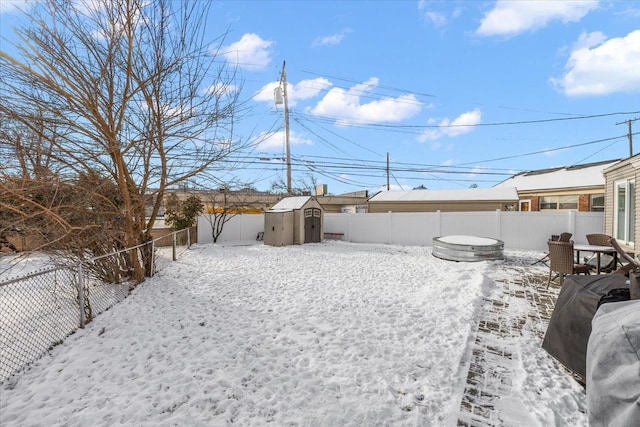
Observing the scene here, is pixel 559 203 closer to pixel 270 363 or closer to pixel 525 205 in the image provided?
pixel 525 205

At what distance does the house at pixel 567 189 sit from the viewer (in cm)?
1608

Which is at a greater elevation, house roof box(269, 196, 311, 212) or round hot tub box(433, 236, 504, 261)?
A: house roof box(269, 196, 311, 212)

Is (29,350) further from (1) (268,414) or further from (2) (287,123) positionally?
(2) (287,123)

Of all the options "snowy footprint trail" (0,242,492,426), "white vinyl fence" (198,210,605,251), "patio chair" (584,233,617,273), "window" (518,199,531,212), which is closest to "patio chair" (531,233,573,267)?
"patio chair" (584,233,617,273)

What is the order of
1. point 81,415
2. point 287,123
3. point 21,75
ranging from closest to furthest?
point 81,415
point 21,75
point 287,123

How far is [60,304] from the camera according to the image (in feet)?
17.8

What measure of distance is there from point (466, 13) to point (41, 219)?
11004 mm

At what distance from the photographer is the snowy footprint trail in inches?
96.2

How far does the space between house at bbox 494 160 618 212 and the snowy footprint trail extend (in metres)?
15.3

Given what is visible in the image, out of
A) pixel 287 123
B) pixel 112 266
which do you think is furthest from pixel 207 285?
pixel 287 123

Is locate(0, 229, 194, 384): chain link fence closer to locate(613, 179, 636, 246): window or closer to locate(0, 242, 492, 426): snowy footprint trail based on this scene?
locate(0, 242, 492, 426): snowy footprint trail

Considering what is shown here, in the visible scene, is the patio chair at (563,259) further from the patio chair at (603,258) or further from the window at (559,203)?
the window at (559,203)

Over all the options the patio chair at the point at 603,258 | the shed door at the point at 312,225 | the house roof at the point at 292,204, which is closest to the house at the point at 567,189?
the patio chair at the point at 603,258

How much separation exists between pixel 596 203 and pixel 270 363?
19.8 meters
